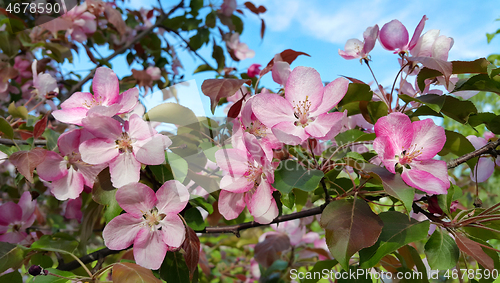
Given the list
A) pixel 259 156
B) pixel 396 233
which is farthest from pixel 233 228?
pixel 396 233

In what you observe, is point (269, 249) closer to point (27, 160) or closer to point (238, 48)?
point (27, 160)

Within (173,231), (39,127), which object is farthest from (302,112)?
(39,127)

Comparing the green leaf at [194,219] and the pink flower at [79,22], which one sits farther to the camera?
the pink flower at [79,22]

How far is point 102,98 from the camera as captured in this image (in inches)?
28.6

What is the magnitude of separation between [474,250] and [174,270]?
0.64 m

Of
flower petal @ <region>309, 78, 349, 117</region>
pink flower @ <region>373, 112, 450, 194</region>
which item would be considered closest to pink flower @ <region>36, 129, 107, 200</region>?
flower petal @ <region>309, 78, 349, 117</region>

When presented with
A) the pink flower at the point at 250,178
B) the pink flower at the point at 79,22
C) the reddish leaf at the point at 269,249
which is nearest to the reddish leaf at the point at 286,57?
the pink flower at the point at 250,178

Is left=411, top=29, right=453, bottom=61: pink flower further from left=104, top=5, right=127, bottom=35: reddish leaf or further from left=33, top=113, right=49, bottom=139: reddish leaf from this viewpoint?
left=104, top=5, right=127, bottom=35: reddish leaf

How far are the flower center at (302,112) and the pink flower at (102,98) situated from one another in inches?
13.6

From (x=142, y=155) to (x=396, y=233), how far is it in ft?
1.71

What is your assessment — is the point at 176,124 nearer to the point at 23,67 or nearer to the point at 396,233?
the point at 396,233

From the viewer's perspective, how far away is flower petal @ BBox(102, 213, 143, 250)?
2.05 ft

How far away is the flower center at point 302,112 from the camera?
0.66 m

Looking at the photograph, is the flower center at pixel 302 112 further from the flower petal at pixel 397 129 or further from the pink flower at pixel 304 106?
the flower petal at pixel 397 129
